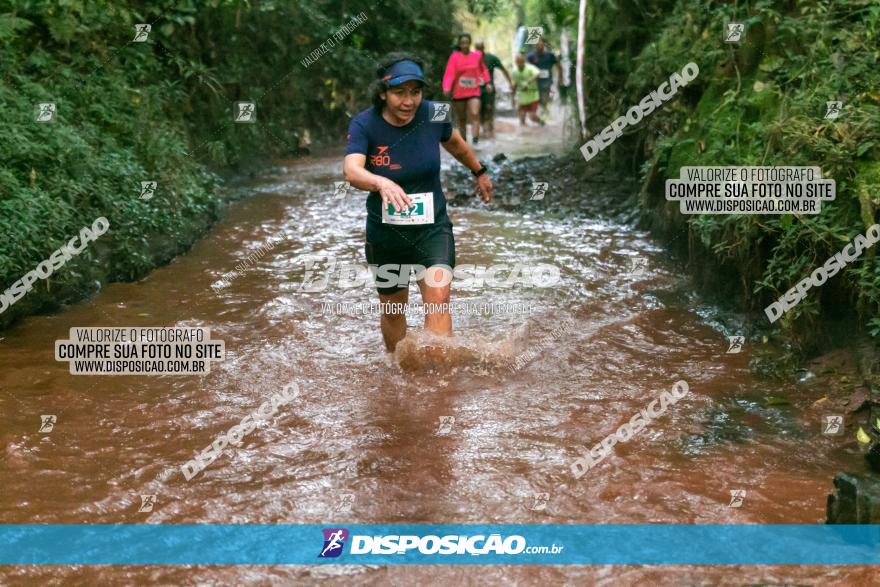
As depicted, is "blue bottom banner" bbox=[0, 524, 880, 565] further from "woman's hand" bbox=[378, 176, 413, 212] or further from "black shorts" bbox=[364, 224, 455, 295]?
"black shorts" bbox=[364, 224, 455, 295]

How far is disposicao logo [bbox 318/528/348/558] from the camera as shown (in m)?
3.75

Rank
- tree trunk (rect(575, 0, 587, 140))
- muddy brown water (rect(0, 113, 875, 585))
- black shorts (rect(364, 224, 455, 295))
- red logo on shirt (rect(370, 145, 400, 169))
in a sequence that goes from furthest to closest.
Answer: tree trunk (rect(575, 0, 587, 140)) < black shorts (rect(364, 224, 455, 295)) < red logo on shirt (rect(370, 145, 400, 169)) < muddy brown water (rect(0, 113, 875, 585))

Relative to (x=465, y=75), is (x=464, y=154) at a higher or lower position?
lower

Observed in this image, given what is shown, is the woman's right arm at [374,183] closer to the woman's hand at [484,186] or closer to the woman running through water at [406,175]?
the woman running through water at [406,175]

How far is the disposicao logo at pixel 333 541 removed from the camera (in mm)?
3754

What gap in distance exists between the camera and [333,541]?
3836 mm

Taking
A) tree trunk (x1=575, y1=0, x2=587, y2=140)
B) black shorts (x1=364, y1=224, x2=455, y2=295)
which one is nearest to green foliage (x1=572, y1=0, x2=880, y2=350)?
tree trunk (x1=575, y1=0, x2=587, y2=140)

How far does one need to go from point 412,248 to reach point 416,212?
0.25 metres

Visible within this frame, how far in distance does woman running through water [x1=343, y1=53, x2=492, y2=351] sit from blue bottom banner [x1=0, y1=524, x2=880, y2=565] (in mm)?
1912

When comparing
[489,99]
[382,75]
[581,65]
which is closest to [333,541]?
[382,75]

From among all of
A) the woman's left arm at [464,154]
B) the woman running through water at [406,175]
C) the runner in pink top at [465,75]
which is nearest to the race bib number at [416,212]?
the woman running through water at [406,175]

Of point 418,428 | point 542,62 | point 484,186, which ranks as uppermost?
point 542,62

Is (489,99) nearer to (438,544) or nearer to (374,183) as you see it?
(374,183)

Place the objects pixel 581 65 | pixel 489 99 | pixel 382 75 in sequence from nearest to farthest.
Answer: pixel 382 75, pixel 581 65, pixel 489 99
